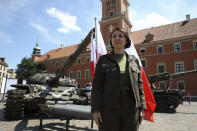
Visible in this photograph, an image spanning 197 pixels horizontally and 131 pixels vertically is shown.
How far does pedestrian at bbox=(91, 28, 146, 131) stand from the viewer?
177cm

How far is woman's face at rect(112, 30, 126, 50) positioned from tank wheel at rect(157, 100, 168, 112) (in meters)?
9.70

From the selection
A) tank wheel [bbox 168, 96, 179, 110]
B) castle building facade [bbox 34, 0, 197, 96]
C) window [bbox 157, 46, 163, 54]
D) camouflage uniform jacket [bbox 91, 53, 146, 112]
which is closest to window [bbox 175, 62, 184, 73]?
castle building facade [bbox 34, 0, 197, 96]

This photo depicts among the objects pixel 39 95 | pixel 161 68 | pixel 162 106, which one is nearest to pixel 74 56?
pixel 39 95

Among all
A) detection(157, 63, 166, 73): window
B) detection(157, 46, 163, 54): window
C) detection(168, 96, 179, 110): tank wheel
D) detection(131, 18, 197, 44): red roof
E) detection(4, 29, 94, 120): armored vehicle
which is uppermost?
detection(131, 18, 197, 44): red roof

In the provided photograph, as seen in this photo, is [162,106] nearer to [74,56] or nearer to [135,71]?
[74,56]

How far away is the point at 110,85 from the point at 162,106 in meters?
10.0

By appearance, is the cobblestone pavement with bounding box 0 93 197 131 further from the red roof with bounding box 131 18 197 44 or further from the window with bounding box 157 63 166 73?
the red roof with bounding box 131 18 197 44

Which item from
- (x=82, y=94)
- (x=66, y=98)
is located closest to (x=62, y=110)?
(x=66, y=98)

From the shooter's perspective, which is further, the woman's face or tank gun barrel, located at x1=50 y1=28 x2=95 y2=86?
tank gun barrel, located at x1=50 y1=28 x2=95 y2=86

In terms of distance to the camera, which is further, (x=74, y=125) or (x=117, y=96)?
(x=74, y=125)

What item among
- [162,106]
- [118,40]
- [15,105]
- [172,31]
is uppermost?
[172,31]

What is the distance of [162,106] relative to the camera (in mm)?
10547

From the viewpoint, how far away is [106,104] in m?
1.81

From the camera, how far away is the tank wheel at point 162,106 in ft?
34.1
